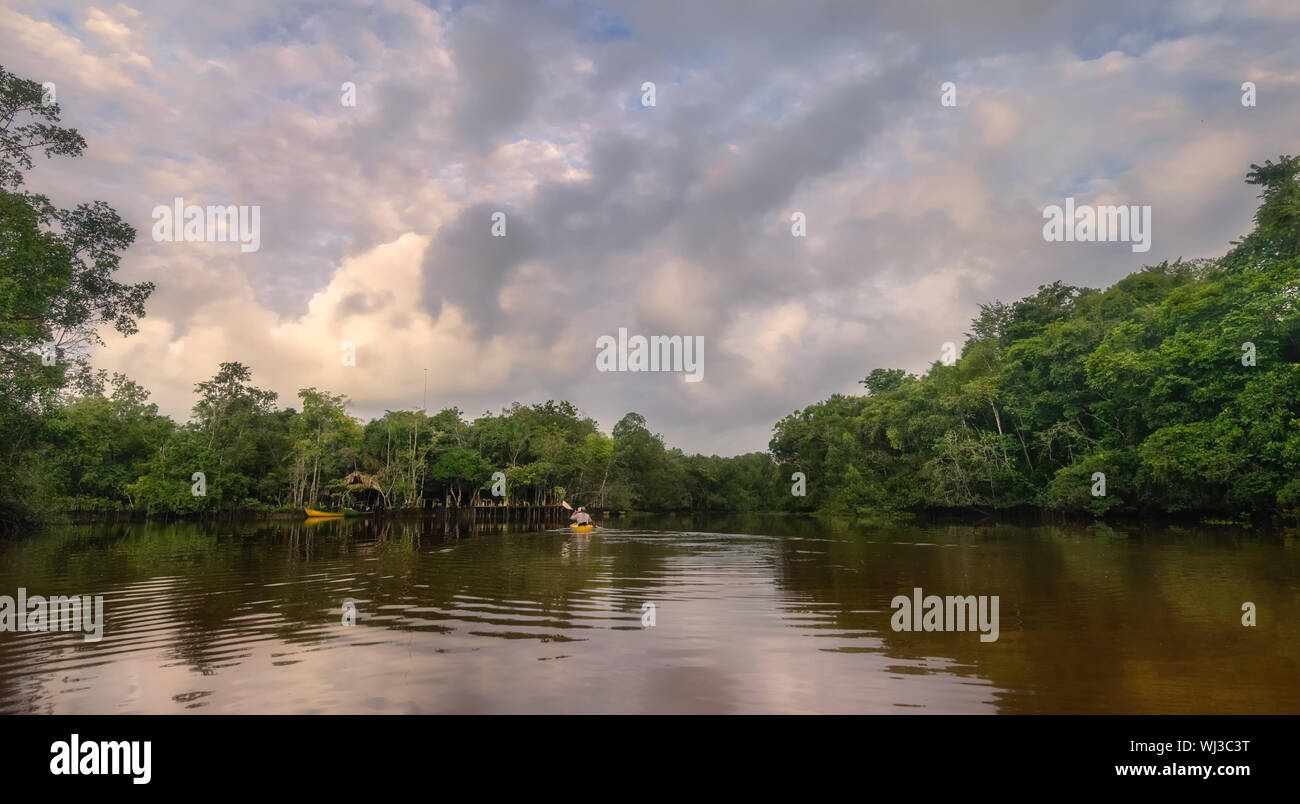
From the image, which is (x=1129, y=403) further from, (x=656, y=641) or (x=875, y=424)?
(x=656, y=641)

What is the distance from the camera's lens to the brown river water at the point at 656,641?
20.8 feet

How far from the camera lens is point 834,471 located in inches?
2889

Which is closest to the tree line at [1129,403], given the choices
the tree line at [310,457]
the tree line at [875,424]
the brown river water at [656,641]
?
the tree line at [875,424]

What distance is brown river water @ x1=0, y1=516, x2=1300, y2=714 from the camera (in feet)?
20.8

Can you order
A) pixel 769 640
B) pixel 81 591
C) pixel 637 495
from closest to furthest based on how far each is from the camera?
1. pixel 769 640
2. pixel 81 591
3. pixel 637 495

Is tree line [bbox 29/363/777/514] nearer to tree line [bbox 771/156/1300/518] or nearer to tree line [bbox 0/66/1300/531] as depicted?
tree line [bbox 0/66/1300/531]

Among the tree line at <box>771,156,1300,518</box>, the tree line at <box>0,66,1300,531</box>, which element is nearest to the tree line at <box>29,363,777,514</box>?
the tree line at <box>0,66,1300,531</box>

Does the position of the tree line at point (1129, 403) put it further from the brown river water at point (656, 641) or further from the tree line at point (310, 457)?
the tree line at point (310, 457)

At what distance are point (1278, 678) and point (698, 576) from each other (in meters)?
11.2

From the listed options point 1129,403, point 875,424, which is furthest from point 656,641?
point 875,424

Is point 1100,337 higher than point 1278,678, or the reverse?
point 1100,337

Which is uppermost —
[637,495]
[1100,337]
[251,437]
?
[1100,337]
